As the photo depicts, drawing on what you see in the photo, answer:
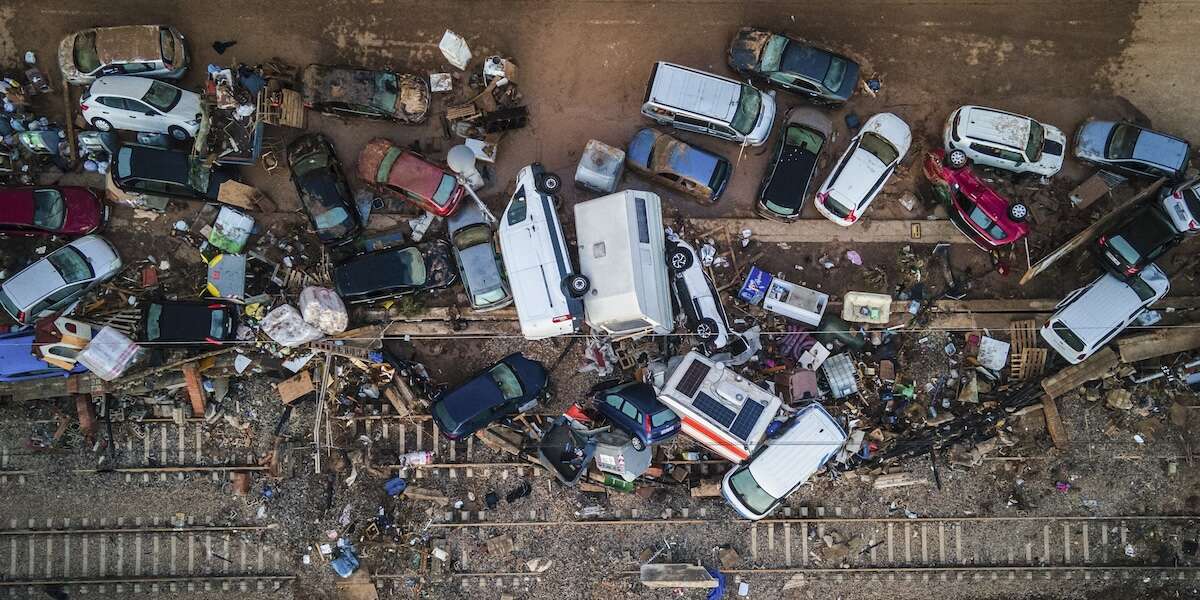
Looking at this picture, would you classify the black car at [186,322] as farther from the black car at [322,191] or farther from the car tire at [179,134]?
the car tire at [179,134]

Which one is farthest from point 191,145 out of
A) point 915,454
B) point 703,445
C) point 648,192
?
point 915,454

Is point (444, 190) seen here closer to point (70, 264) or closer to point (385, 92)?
point (385, 92)

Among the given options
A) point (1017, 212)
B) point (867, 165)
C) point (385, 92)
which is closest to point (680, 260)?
point (867, 165)

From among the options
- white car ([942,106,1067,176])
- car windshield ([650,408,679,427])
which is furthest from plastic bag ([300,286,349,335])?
white car ([942,106,1067,176])

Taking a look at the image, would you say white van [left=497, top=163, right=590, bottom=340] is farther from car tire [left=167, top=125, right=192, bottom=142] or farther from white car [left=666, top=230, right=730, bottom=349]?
car tire [left=167, top=125, right=192, bottom=142]

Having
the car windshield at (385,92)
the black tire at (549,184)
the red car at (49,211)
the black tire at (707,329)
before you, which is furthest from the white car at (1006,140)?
the red car at (49,211)
